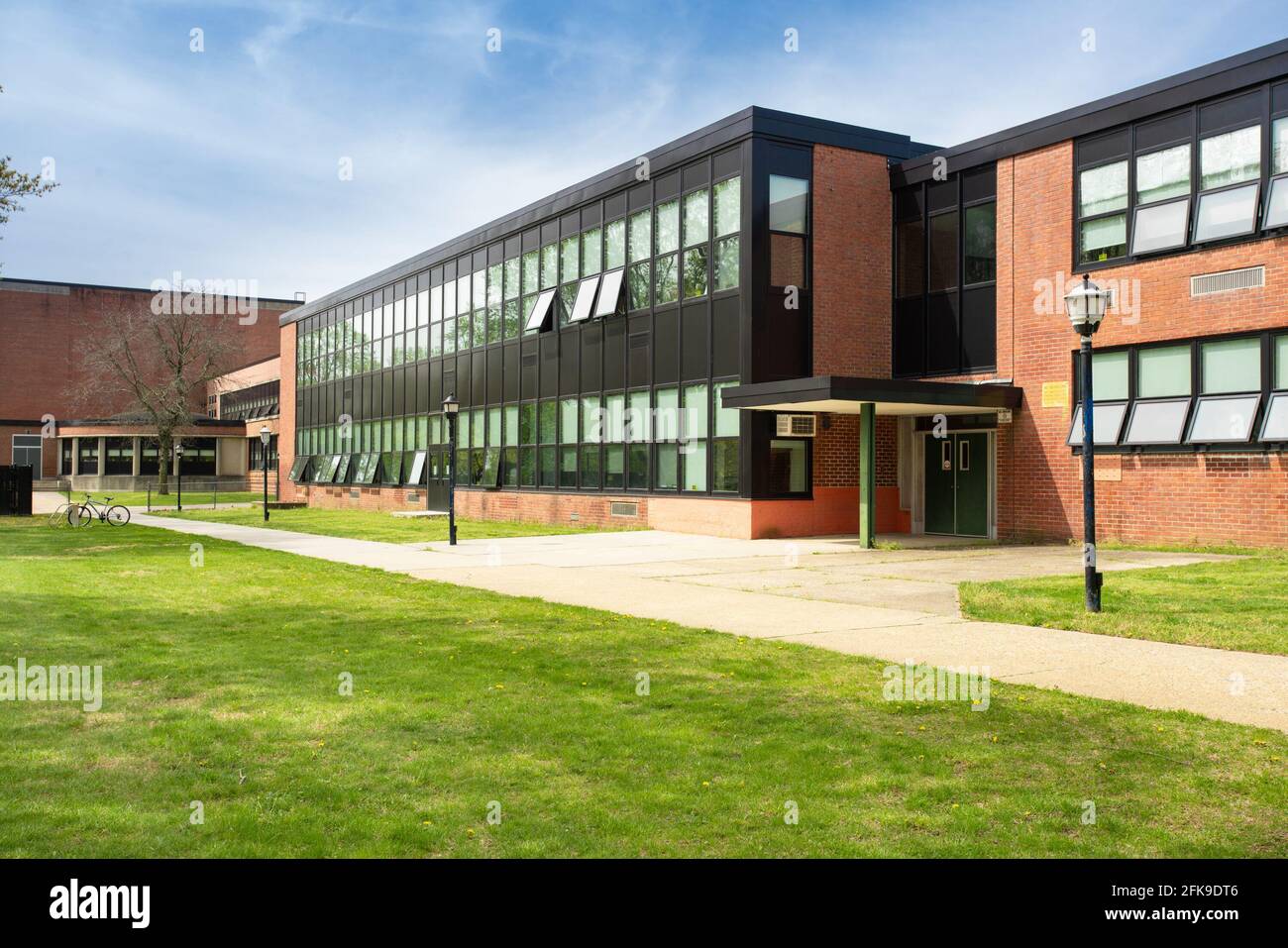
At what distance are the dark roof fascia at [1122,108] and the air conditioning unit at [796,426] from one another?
6.17 meters

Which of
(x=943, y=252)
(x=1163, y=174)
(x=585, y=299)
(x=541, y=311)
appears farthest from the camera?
(x=541, y=311)

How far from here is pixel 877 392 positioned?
2005cm

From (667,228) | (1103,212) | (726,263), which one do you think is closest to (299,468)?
(667,228)

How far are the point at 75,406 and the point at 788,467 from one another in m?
74.0

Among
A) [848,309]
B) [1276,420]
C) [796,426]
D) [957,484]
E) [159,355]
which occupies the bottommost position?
[957,484]

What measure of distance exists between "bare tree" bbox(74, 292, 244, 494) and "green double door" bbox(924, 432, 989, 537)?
48435 millimetres

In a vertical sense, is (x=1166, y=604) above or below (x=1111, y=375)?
below

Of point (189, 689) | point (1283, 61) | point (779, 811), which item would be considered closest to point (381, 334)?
point (1283, 61)

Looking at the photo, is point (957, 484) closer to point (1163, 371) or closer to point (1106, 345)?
point (1106, 345)

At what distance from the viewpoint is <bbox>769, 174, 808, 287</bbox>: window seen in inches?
929

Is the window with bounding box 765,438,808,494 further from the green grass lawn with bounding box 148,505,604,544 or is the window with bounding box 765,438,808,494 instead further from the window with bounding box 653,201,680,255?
the green grass lawn with bounding box 148,505,604,544

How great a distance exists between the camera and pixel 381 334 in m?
43.9

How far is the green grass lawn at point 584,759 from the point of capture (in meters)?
4.52

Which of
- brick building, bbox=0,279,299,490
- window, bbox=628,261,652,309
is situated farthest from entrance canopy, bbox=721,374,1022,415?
brick building, bbox=0,279,299,490
